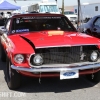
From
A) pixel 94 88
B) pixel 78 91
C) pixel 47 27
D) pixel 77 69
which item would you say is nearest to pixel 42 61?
pixel 77 69

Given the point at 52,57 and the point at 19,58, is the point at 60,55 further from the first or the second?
the point at 19,58

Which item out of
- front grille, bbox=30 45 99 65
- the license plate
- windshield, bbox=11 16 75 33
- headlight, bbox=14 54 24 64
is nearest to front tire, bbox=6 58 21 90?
headlight, bbox=14 54 24 64

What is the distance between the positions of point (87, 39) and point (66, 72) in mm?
862

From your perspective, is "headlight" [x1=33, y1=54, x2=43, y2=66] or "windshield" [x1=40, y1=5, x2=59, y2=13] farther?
"windshield" [x1=40, y1=5, x2=59, y2=13]

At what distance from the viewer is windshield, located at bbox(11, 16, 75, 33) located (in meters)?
6.02

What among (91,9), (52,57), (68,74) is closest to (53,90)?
(68,74)

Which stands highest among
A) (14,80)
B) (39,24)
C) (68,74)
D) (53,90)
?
(39,24)

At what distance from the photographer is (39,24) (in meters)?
6.18

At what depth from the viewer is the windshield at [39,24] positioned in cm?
602

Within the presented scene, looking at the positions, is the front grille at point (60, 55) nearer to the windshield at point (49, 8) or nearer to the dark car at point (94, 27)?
the dark car at point (94, 27)

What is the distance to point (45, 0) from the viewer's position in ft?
91.2

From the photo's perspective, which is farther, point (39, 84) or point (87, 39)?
point (39, 84)

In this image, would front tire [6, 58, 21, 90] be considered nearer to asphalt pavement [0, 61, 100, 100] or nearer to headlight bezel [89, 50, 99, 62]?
asphalt pavement [0, 61, 100, 100]

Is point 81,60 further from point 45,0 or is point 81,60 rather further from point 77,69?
point 45,0
